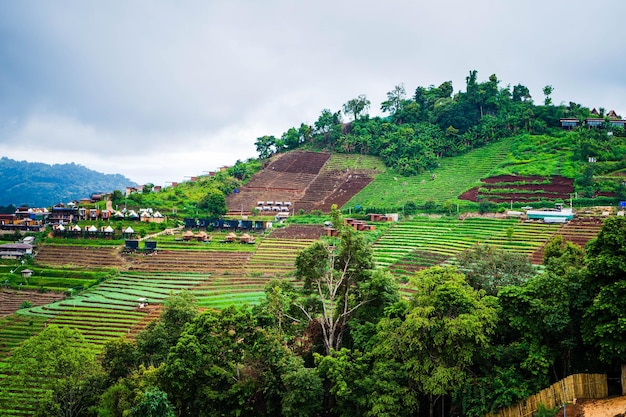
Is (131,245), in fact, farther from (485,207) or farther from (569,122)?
(569,122)

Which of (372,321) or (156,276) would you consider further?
(156,276)

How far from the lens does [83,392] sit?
24.2 meters

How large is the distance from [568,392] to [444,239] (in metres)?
26.8

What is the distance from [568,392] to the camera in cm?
1789

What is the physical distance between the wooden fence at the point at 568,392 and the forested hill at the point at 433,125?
156 feet

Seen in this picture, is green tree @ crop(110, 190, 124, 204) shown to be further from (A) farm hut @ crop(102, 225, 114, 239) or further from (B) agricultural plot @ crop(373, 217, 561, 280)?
(B) agricultural plot @ crop(373, 217, 561, 280)

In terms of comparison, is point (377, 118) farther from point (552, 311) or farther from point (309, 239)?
point (552, 311)

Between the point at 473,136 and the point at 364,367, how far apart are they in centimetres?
5626

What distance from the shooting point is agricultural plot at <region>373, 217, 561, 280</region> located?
3956 cm

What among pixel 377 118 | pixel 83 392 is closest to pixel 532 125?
pixel 377 118

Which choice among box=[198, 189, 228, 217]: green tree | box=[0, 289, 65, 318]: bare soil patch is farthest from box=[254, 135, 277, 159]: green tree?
box=[0, 289, 65, 318]: bare soil patch

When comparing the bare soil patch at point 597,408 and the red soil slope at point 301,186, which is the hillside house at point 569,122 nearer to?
the red soil slope at point 301,186

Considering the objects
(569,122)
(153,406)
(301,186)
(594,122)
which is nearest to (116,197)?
(301,186)

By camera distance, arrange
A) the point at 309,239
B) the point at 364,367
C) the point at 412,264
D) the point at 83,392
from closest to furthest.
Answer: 1. the point at 364,367
2. the point at 83,392
3. the point at 412,264
4. the point at 309,239
